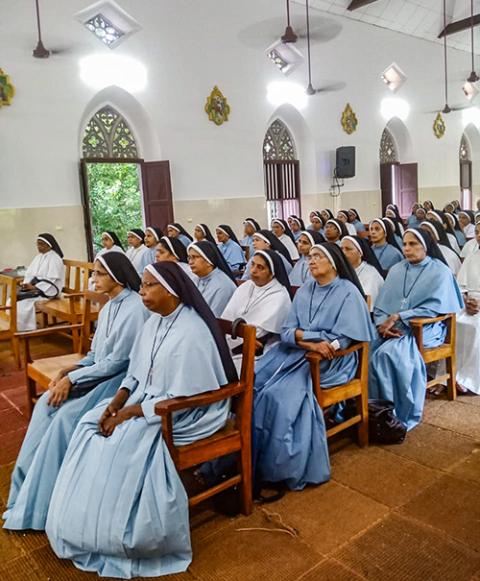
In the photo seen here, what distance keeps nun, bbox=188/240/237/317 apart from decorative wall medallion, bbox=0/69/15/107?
536 centimetres

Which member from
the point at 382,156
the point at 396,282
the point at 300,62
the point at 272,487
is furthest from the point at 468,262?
the point at 382,156

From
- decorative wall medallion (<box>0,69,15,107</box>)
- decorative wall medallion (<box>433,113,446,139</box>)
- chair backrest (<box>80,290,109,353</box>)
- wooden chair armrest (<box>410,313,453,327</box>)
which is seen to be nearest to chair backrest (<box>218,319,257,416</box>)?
chair backrest (<box>80,290,109,353</box>)

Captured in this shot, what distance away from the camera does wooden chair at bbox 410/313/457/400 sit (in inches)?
152

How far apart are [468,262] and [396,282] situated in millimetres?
859

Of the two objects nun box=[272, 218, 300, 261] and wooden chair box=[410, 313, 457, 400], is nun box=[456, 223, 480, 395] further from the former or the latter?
nun box=[272, 218, 300, 261]

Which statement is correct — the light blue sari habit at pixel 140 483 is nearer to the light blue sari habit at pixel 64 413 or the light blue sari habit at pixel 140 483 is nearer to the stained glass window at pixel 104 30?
the light blue sari habit at pixel 64 413

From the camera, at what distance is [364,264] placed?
4.76 m

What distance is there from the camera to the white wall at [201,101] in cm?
846

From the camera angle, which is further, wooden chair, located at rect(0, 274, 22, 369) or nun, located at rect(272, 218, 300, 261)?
nun, located at rect(272, 218, 300, 261)

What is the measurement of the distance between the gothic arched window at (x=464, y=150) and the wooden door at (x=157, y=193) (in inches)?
445

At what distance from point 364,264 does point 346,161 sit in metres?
8.50

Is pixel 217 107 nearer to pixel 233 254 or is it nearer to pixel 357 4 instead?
pixel 233 254

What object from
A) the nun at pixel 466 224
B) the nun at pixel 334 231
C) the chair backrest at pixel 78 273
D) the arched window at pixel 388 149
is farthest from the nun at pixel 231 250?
the arched window at pixel 388 149

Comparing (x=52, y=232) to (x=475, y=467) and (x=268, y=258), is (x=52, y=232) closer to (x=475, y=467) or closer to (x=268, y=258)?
(x=268, y=258)
